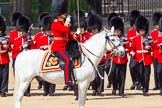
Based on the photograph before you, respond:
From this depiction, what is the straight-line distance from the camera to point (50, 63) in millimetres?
13719

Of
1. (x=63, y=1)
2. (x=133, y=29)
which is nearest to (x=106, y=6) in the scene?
(x=133, y=29)

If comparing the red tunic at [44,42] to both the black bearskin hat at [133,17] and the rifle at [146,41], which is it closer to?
the rifle at [146,41]

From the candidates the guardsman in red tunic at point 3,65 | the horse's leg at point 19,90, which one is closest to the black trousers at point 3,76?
the guardsman in red tunic at point 3,65

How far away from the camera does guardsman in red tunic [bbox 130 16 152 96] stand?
52.5 feet

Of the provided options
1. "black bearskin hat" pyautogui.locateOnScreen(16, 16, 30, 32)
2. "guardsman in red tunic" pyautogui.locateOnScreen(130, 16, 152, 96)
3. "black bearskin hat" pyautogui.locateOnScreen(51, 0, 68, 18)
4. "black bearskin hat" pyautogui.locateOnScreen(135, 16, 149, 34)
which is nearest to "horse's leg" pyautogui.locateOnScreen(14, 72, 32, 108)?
"black bearskin hat" pyautogui.locateOnScreen(51, 0, 68, 18)

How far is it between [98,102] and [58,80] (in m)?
1.70

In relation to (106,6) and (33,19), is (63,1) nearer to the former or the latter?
(33,19)

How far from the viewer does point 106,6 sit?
3259 centimetres

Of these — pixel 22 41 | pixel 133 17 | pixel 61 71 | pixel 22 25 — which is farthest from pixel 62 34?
pixel 133 17

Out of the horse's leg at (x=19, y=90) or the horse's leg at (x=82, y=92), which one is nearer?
the horse's leg at (x=82, y=92)

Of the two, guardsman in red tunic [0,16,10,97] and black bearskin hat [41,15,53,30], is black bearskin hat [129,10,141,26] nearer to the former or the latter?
black bearskin hat [41,15,53,30]

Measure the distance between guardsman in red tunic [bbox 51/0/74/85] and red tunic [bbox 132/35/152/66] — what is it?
268 cm

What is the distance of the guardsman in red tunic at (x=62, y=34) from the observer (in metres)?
13.4

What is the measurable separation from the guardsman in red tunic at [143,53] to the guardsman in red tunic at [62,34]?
8.82ft
